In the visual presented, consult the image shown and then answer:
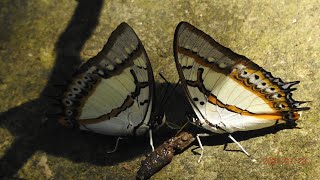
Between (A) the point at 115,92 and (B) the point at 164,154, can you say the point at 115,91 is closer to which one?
(A) the point at 115,92

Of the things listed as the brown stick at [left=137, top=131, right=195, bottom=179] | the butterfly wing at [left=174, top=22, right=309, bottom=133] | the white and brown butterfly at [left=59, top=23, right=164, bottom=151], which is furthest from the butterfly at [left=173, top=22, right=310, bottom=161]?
the white and brown butterfly at [left=59, top=23, right=164, bottom=151]

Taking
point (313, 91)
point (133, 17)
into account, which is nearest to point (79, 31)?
point (133, 17)

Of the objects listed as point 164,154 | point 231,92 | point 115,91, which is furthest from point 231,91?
point 115,91

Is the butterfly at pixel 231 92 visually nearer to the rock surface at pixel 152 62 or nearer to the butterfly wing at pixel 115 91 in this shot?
the rock surface at pixel 152 62

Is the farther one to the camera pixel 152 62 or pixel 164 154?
pixel 152 62

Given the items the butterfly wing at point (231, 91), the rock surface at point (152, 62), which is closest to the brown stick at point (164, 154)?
the rock surface at point (152, 62)

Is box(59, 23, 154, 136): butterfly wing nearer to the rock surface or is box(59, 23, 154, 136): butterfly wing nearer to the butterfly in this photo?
the rock surface

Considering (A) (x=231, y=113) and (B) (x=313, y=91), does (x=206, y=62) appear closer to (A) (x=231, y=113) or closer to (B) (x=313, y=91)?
(A) (x=231, y=113)
